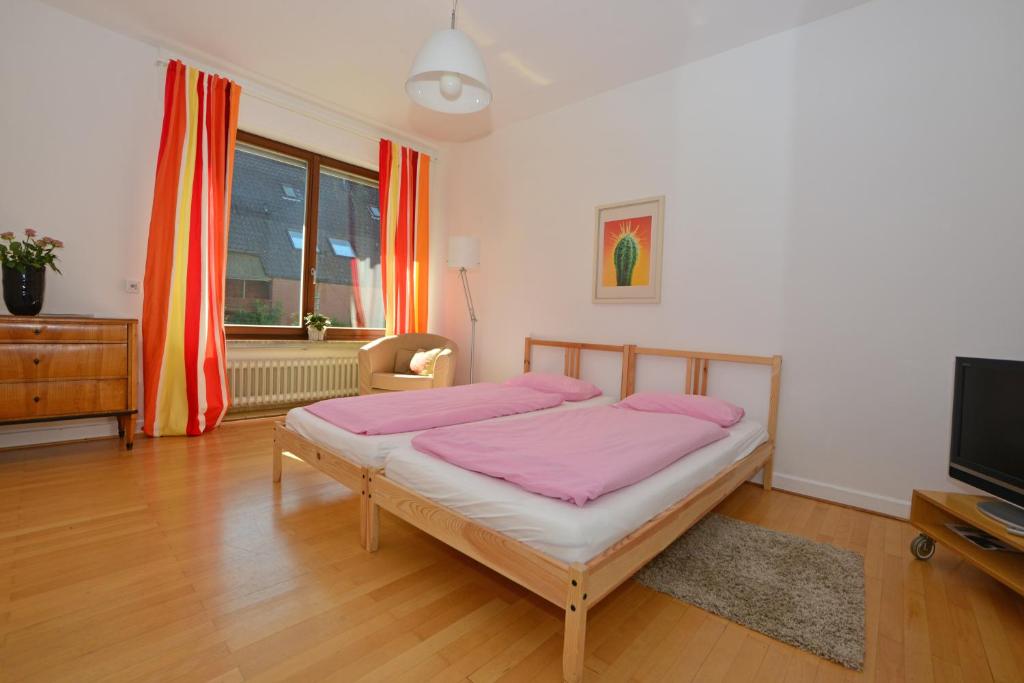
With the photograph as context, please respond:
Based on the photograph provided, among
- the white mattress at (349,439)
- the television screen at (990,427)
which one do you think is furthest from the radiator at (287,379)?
the television screen at (990,427)

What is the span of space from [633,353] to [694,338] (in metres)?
0.46

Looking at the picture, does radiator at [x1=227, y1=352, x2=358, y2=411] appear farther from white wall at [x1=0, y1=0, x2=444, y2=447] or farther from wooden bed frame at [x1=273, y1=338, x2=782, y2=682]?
wooden bed frame at [x1=273, y1=338, x2=782, y2=682]

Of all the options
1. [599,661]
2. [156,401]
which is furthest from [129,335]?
[599,661]

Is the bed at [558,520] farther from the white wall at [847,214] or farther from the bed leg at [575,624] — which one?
the white wall at [847,214]

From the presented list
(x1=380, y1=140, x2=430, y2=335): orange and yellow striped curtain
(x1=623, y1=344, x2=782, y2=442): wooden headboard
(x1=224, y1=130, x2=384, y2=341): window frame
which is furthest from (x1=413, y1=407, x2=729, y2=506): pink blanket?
(x1=224, y1=130, x2=384, y2=341): window frame

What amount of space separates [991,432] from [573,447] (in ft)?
5.56

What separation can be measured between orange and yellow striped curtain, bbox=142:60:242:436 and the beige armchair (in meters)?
1.09

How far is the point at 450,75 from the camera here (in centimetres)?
219

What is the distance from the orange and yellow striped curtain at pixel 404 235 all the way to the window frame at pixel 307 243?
375 mm

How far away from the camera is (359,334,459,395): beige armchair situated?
13.1 feet

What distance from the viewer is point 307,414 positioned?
8.21 feet

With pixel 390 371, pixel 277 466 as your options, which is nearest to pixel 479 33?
pixel 390 371

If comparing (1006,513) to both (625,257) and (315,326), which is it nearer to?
(625,257)

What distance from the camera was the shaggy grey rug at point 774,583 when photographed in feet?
4.95
